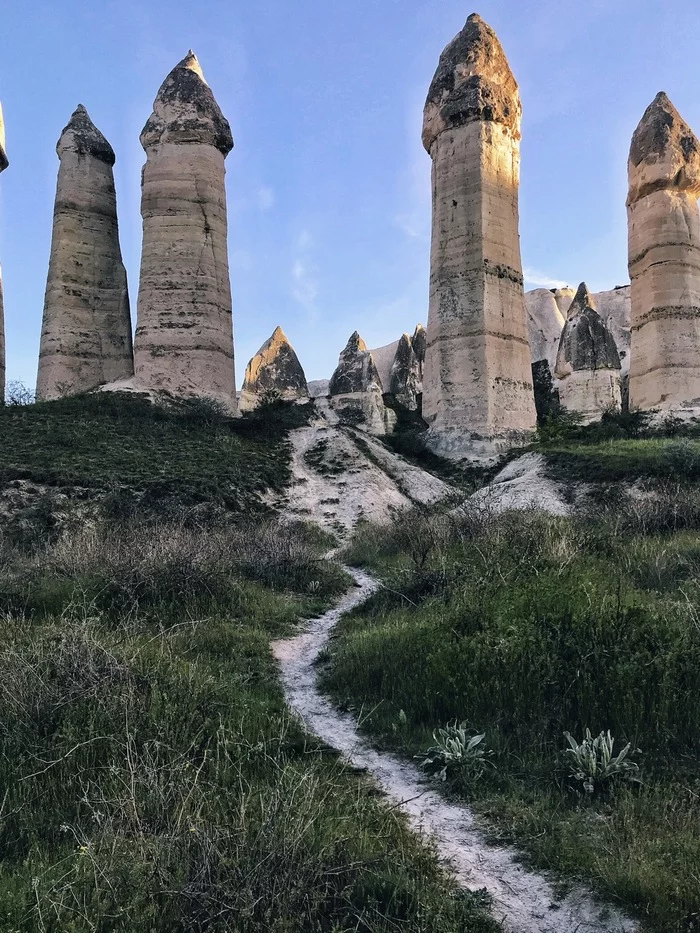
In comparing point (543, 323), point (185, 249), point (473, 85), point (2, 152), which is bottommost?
point (185, 249)

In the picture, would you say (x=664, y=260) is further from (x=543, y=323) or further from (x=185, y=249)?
(x=543, y=323)

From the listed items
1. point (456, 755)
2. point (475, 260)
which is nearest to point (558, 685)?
point (456, 755)

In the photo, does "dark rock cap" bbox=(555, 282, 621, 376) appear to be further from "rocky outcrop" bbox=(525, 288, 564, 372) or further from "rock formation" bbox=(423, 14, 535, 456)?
"rocky outcrop" bbox=(525, 288, 564, 372)

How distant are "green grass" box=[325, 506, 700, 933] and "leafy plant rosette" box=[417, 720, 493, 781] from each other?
0.07m

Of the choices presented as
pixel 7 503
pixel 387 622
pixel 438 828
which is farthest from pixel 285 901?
pixel 7 503

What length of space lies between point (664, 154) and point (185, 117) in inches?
564

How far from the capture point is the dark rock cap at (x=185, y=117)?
19719 millimetres

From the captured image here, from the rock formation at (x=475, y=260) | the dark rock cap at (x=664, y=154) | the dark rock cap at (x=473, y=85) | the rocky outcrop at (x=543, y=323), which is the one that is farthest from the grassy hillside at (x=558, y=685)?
the rocky outcrop at (x=543, y=323)

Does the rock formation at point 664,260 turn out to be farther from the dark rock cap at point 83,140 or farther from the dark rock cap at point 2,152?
the dark rock cap at point 2,152

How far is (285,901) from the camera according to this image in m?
2.36

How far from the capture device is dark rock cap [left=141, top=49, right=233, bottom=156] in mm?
19719

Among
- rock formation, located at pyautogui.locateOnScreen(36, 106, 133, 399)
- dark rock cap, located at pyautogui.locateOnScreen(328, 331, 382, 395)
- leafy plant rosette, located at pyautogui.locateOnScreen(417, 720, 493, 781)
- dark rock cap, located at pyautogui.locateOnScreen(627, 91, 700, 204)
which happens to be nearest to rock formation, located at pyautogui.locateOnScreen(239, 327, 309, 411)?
dark rock cap, located at pyautogui.locateOnScreen(328, 331, 382, 395)

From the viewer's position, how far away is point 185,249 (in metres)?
19.0

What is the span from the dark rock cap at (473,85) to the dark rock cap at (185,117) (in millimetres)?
6286
